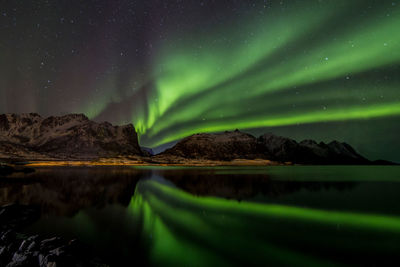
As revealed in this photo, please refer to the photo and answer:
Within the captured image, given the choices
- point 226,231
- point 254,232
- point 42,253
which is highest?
point 42,253

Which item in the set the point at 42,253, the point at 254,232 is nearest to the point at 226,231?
the point at 254,232

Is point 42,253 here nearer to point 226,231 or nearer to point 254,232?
point 226,231

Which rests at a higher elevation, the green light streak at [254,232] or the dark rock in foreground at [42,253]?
the dark rock in foreground at [42,253]

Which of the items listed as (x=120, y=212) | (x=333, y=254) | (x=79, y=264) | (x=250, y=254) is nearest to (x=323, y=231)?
(x=333, y=254)

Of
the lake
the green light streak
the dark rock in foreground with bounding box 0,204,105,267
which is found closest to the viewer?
the dark rock in foreground with bounding box 0,204,105,267

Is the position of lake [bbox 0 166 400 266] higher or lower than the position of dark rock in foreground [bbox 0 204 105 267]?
lower

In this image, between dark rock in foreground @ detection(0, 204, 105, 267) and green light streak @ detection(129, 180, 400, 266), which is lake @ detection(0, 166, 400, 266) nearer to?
green light streak @ detection(129, 180, 400, 266)

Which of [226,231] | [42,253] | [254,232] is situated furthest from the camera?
[226,231]

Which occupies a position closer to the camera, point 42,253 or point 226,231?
point 42,253

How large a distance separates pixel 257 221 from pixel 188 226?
228 inches

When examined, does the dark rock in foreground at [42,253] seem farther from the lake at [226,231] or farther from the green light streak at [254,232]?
the green light streak at [254,232]

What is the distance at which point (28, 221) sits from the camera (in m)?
15.6

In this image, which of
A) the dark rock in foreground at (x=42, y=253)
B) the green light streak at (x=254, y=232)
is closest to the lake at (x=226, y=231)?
the green light streak at (x=254, y=232)

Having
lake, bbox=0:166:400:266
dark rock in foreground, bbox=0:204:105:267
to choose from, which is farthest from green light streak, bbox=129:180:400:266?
dark rock in foreground, bbox=0:204:105:267
